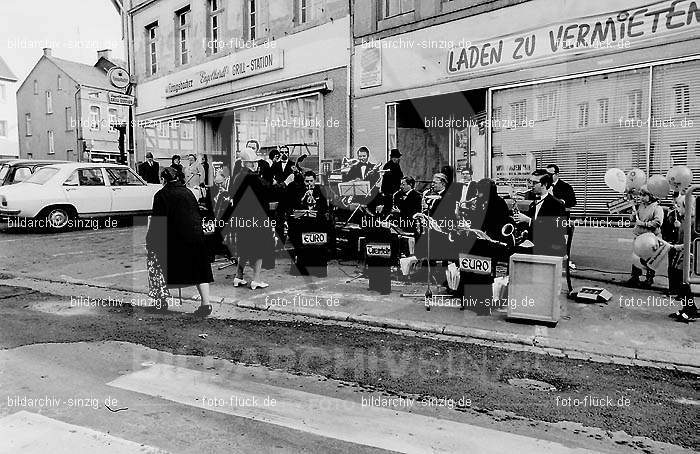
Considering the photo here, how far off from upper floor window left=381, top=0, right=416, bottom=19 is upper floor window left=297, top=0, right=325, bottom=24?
229 centimetres

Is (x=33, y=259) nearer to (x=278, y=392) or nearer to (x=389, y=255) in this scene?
(x=389, y=255)

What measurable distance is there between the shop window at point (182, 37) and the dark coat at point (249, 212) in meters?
14.0

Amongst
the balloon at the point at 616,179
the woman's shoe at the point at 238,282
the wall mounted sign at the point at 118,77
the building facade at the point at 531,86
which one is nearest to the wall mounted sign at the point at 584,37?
the building facade at the point at 531,86

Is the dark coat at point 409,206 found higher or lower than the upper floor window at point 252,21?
lower

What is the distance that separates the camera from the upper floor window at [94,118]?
40953 millimetres

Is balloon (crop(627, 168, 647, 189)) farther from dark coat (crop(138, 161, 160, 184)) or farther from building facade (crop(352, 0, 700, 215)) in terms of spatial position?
dark coat (crop(138, 161, 160, 184))

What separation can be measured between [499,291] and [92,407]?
16.9ft

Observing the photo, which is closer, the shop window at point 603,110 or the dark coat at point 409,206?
the dark coat at point 409,206

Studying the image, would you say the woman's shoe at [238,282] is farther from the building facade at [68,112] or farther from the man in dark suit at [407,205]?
the building facade at [68,112]

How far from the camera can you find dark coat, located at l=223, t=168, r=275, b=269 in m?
8.52

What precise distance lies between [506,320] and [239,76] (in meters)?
13.8

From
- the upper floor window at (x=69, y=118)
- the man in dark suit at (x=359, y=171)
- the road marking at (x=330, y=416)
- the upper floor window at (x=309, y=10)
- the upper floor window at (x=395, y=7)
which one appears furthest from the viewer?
the upper floor window at (x=69, y=118)


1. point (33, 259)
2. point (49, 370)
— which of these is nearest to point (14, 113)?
point (33, 259)

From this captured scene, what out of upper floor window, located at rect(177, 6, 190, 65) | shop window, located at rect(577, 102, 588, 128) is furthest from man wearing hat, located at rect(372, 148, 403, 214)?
upper floor window, located at rect(177, 6, 190, 65)
